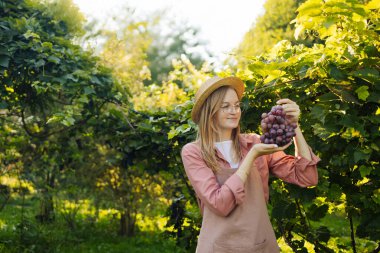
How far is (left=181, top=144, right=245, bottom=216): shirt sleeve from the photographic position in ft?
6.82

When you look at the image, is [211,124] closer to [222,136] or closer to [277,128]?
[222,136]

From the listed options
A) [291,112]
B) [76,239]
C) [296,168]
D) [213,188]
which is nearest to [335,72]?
[291,112]

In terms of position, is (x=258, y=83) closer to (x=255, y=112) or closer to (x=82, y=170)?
(x=255, y=112)

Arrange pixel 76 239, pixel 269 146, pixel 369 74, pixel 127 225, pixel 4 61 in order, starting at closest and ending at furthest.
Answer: pixel 269 146 < pixel 369 74 < pixel 4 61 < pixel 76 239 < pixel 127 225

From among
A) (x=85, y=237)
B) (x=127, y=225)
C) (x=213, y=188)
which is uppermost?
(x=213, y=188)

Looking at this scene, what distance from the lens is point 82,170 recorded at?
7.49 m

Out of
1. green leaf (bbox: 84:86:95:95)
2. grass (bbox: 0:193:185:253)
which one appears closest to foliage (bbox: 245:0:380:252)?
green leaf (bbox: 84:86:95:95)

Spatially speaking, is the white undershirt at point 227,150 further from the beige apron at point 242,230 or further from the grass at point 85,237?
the grass at point 85,237

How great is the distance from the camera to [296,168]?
2307 mm

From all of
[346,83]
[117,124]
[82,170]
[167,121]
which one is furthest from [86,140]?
[346,83]

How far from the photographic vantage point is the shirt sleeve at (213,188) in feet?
6.82

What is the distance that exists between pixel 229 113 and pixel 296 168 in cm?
41

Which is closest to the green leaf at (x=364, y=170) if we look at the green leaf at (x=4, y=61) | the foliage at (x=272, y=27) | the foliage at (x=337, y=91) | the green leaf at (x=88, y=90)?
the foliage at (x=337, y=91)

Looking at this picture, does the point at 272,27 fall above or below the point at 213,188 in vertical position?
above
